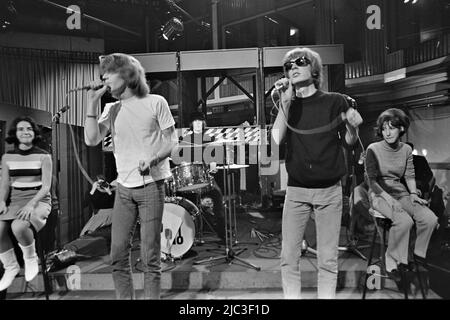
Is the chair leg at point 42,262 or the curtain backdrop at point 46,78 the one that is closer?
the chair leg at point 42,262

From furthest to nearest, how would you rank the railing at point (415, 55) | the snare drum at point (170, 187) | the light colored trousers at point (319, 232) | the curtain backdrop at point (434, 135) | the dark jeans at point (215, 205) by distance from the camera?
the dark jeans at point (215, 205)
the snare drum at point (170, 187)
the railing at point (415, 55)
the curtain backdrop at point (434, 135)
the light colored trousers at point (319, 232)

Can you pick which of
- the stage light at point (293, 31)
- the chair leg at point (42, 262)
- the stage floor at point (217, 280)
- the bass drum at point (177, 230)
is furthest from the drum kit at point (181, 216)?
the stage light at point (293, 31)

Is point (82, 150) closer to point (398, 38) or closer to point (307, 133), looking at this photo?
point (307, 133)

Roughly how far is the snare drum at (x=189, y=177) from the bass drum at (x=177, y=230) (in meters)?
0.21

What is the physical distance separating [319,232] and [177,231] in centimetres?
173

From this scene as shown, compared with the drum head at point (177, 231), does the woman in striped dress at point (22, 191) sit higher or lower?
higher

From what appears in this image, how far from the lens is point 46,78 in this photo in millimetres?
3330

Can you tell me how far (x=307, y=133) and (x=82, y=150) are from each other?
264 cm

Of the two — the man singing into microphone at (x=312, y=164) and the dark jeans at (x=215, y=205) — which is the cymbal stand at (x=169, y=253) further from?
the man singing into microphone at (x=312, y=164)

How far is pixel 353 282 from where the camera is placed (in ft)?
9.45

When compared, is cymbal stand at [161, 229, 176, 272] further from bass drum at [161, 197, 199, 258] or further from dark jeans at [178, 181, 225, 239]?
dark jeans at [178, 181, 225, 239]

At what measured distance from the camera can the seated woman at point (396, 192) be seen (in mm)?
Result: 2635

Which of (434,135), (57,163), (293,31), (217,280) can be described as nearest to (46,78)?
(57,163)
